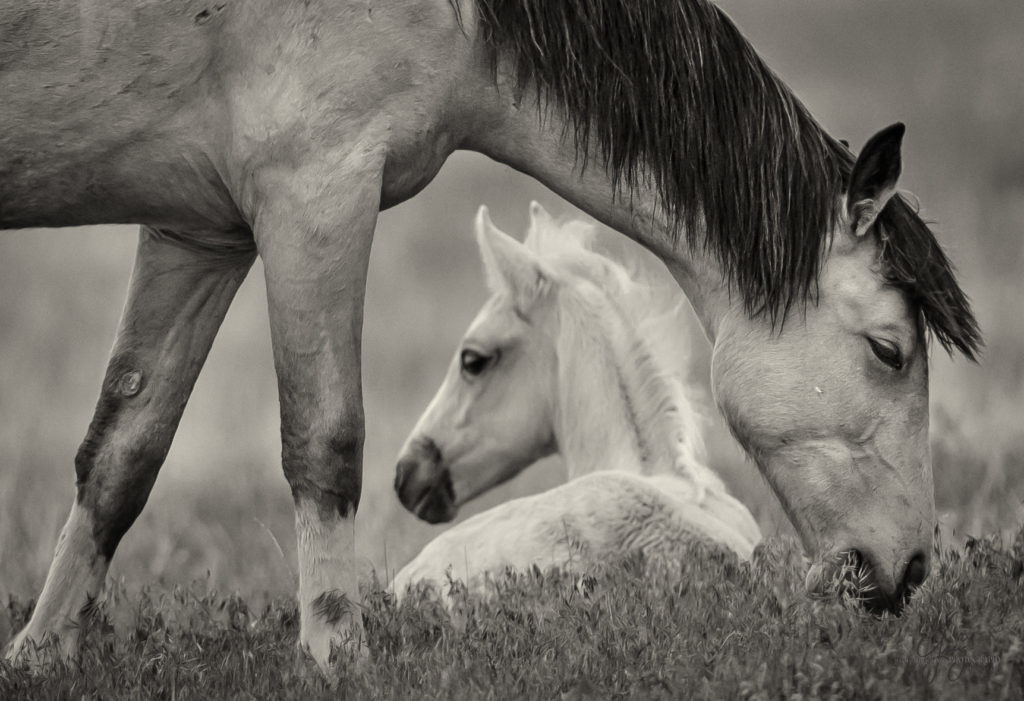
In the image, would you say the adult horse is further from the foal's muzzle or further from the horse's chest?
the foal's muzzle

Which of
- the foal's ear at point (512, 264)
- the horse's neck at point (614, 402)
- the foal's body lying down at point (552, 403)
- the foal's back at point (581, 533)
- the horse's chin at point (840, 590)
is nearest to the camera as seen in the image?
the horse's chin at point (840, 590)

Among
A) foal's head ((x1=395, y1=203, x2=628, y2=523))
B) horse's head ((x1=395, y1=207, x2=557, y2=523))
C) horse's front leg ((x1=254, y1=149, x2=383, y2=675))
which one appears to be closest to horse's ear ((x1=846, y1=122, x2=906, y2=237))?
horse's front leg ((x1=254, y1=149, x2=383, y2=675))

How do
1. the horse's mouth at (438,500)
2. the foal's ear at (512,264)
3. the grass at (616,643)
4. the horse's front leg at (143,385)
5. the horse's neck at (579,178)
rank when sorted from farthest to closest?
1. the horse's mouth at (438,500)
2. the foal's ear at (512,264)
3. the horse's front leg at (143,385)
4. the horse's neck at (579,178)
5. the grass at (616,643)

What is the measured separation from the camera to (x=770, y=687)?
3318 mm

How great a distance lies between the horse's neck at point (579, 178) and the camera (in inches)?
173

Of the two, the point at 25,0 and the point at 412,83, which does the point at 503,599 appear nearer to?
the point at 412,83

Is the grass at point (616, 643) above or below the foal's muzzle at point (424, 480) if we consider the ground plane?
Answer: above

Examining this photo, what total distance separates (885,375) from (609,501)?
140 cm

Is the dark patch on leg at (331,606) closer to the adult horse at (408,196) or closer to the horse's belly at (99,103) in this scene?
the adult horse at (408,196)

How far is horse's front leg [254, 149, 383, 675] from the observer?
4039 mm

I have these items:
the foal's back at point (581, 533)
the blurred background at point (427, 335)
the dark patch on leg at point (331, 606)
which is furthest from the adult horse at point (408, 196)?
the foal's back at point (581, 533)

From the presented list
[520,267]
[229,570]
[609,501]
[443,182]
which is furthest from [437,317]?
[609,501]

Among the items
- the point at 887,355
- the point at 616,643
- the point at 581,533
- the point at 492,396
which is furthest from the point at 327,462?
the point at 492,396

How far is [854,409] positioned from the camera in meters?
4.27
